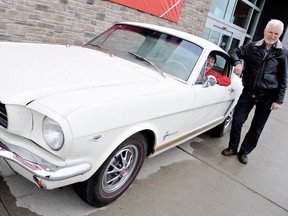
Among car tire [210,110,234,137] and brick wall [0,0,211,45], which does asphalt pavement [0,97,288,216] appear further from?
brick wall [0,0,211,45]

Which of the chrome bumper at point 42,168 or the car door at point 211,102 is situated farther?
the car door at point 211,102

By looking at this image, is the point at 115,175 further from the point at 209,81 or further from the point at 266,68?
the point at 266,68

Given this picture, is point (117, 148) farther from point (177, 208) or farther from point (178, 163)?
point (178, 163)

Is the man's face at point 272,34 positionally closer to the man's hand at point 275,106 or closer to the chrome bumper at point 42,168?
the man's hand at point 275,106

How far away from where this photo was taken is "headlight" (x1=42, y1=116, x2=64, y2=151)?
6.15 feet

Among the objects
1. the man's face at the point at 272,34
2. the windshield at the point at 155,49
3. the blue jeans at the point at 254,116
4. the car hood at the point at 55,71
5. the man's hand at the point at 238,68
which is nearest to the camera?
the car hood at the point at 55,71

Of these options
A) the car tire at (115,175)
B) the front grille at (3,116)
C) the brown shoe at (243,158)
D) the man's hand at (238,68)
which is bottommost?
the brown shoe at (243,158)

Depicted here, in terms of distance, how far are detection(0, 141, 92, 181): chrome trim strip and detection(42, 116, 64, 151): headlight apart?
0.14 meters

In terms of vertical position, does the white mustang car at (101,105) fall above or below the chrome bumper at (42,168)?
above

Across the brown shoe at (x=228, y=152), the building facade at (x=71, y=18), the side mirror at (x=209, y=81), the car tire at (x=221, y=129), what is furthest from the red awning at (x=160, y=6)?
the brown shoe at (x=228, y=152)

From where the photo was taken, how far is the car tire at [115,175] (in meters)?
2.28

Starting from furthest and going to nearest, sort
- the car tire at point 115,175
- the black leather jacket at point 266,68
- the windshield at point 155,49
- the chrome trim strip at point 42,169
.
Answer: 1. the black leather jacket at point 266,68
2. the windshield at point 155,49
3. the car tire at point 115,175
4. the chrome trim strip at point 42,169

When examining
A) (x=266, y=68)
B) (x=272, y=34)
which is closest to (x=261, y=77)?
(x=266, y=68)

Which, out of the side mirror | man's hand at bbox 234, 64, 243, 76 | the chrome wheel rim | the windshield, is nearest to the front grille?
the chrome wheel rim
